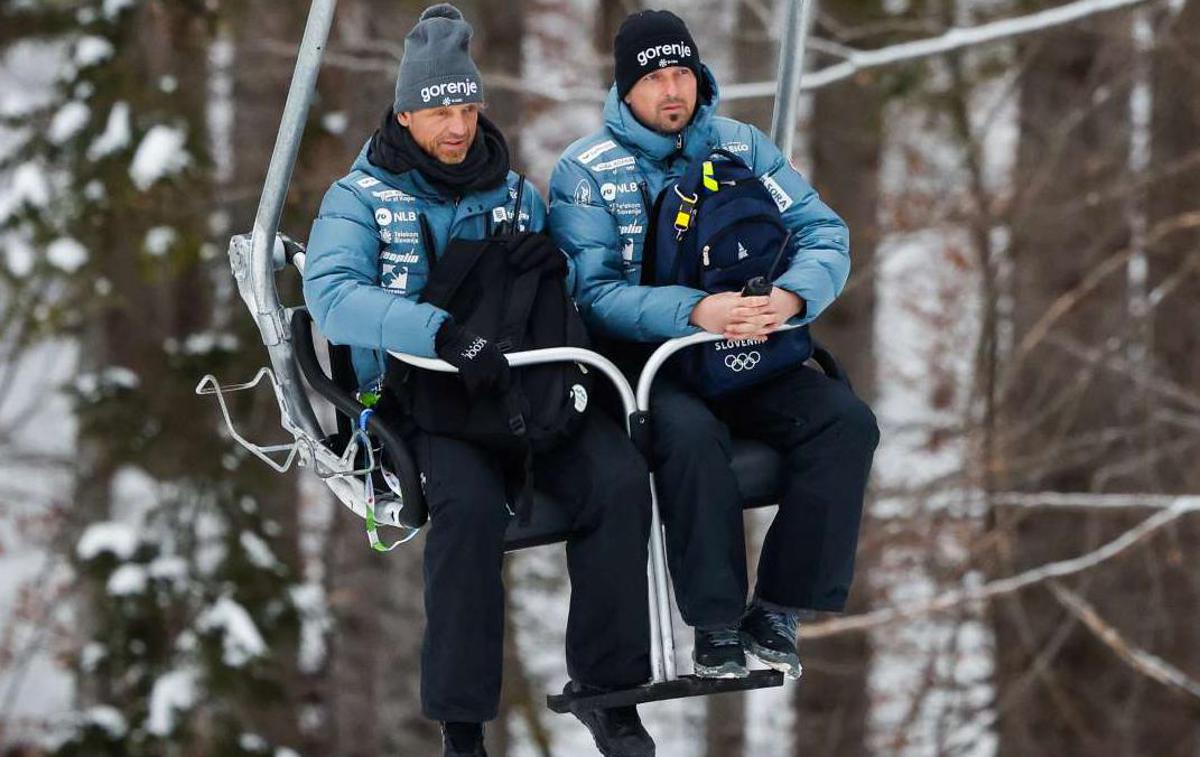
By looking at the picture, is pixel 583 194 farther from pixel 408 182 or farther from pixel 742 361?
pixel 742 361

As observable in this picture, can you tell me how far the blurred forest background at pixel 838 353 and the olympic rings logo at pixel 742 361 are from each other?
4.53 m

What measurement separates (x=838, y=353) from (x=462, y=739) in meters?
8.67

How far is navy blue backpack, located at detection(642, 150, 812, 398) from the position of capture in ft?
13.9

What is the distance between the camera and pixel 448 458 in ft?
13.6

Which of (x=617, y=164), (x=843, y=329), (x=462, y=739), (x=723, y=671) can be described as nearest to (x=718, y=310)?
(x=617, y=164)

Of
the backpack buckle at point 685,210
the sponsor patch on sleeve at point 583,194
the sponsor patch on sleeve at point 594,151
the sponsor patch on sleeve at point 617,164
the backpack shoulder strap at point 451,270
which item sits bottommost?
the backpack shoulder strap at point 451,270

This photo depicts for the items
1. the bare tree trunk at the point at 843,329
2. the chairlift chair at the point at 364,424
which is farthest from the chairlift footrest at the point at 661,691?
the bare tree trunk at the point at 843,329

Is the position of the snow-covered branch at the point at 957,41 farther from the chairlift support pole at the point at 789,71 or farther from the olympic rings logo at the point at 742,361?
the olympic rings logo at the point at 742,361

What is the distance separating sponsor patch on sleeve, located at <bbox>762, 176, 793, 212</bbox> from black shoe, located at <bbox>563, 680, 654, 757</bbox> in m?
1.13

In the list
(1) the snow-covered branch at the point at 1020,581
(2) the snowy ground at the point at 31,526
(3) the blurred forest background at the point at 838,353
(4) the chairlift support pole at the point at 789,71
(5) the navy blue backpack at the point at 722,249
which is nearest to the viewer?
(5) the navy blue backpack at the point at 722,249

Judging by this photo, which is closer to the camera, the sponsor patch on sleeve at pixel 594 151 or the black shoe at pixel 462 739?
the black shoe at pixel 462 739

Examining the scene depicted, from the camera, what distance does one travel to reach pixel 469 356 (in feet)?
13.1

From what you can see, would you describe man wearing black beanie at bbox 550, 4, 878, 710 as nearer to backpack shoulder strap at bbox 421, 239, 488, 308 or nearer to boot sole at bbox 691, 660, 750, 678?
boot sole at bbox 691, 660, 750, 678

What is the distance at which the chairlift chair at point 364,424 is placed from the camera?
402cm
